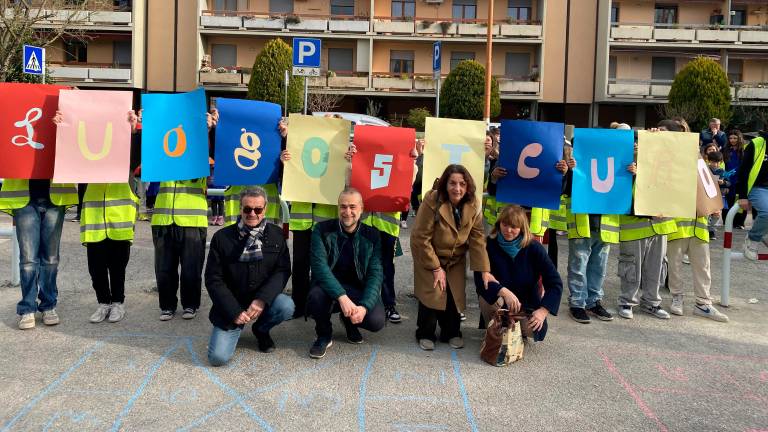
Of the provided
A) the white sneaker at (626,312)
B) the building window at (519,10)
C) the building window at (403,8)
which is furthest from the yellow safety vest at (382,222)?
the building window at (519,10)

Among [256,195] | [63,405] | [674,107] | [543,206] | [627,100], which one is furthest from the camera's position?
[627,100]

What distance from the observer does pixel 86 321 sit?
600 centimetres

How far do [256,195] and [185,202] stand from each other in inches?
45.4

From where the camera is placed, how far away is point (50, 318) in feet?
19.2

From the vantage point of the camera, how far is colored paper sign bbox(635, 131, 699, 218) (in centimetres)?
650

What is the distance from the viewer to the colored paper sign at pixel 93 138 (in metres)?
5.77

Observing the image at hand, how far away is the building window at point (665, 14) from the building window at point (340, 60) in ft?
57.4

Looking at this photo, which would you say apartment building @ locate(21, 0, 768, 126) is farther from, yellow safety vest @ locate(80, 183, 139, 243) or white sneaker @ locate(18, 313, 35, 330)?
white sneaker @ locate(18, 313, 35, 330)

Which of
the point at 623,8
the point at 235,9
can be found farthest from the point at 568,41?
the point at 235,9

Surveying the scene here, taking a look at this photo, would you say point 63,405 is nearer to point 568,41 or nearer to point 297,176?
point 297,176

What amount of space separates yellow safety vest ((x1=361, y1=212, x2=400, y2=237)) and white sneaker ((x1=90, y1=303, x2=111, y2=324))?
8.48 ft

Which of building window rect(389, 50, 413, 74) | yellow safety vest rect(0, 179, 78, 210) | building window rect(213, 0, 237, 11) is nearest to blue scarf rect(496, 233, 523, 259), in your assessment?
yellow safety vest rect(0, 179, 78, 210)

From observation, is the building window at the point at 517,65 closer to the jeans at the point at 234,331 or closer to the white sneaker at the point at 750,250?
the white sneaker at the point at 750,250

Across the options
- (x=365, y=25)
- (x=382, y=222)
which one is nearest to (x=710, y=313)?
(x=382, y=222)
